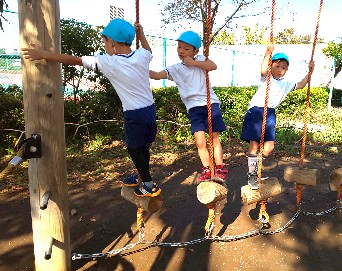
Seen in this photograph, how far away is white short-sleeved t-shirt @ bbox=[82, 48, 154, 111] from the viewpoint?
7.72 ft

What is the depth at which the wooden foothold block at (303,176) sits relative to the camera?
3.04 m

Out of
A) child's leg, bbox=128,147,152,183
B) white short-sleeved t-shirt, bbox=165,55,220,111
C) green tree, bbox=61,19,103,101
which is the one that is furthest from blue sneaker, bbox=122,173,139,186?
green tree, bbox=61,19,103,101

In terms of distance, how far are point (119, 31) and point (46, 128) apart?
0.81m

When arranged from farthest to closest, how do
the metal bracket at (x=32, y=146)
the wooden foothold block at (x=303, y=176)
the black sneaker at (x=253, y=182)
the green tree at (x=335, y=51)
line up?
the green tree at (x=335, y=51) → the wooden foothold block at (x=303, y=176) → the black sneaker at (x=253, y=182) → the metal bracket at (x=32, y=146)

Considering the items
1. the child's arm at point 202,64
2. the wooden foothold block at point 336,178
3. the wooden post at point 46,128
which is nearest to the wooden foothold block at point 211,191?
the child's arm at point 202,64

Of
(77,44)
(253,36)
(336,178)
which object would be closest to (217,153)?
(336,178)

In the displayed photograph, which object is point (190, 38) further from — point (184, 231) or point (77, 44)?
point (77, 44)

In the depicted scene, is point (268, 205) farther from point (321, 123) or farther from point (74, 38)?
point (321, 123)

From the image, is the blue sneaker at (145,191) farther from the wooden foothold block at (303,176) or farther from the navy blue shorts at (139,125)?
the wooden foothold block at (303,176)

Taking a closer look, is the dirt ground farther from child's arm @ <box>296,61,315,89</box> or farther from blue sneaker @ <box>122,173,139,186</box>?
child's arm @ <box>296,61,315,89</box>

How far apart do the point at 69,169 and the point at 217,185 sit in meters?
3.52

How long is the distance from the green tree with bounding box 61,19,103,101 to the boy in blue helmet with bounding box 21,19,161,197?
4.18m

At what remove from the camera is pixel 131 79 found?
2.43m

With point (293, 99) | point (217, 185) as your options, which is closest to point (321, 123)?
point (293, 99)
